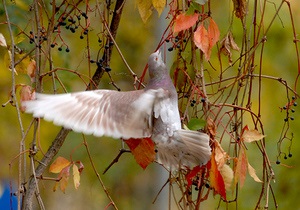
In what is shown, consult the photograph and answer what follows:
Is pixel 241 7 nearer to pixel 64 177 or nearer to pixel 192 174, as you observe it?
pixel 192 174

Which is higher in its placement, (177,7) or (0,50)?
(177,7)

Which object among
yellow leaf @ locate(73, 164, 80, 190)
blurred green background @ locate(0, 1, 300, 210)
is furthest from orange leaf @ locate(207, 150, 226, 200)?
blurred green background @ locate(0, 1, 300, 210)

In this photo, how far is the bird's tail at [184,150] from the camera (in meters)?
1.82

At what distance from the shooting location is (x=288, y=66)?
4000 mm

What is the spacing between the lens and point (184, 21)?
187cm

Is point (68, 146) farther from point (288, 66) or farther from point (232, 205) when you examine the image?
point (288, 66)

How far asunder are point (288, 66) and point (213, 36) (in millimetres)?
2180

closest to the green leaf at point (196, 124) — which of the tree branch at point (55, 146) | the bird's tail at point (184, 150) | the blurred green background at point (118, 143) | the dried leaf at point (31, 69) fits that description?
the bird's tail at point (184, 150)

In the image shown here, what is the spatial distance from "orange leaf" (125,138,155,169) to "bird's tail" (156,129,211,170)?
26 millimetres

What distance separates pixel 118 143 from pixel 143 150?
8.74 ft

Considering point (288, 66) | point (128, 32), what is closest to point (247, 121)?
point (288, 66)

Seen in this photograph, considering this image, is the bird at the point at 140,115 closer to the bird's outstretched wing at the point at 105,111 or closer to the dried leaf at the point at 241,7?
the bird's outstretched wing at the point at 105,111

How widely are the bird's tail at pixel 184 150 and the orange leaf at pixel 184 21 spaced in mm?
235

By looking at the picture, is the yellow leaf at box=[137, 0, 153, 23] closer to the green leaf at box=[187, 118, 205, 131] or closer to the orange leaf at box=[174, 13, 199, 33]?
the orange leaf at box=[174, 13, 199, 33]
